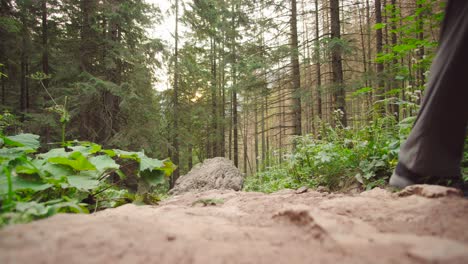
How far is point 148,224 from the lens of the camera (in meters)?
1.16

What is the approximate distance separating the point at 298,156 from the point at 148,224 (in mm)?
3531

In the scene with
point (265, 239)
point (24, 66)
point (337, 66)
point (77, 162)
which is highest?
point (24, 66)

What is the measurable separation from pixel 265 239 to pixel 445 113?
1.72m

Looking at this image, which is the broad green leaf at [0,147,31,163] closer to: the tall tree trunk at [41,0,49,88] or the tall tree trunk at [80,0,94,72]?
the tall tree trunk at [80,0,94,72]

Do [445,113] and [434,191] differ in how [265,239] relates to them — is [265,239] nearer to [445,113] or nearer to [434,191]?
[434,191]

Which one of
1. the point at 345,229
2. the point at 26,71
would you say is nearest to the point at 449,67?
the point at 345,229

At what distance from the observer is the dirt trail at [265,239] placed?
776mm

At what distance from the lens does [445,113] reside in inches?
64.7

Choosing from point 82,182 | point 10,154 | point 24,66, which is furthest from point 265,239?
point 24,66

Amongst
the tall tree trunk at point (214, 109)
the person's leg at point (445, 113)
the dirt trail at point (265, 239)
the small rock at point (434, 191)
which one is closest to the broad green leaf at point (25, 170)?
the dirt trail at point (265, 239)

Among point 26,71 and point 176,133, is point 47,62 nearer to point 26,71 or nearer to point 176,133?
point 26,71

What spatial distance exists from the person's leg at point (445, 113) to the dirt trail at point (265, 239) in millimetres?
498

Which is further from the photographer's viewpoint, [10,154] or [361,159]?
[361,159]

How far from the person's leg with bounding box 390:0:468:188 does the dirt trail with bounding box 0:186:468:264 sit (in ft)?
1.64
